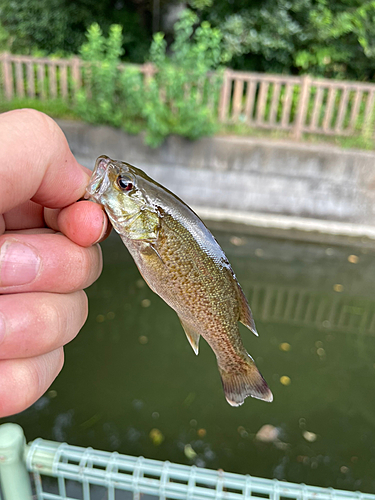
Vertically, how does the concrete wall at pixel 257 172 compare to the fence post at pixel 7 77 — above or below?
below

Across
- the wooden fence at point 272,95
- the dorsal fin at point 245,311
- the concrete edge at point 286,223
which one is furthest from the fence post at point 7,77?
the dorsal fin at point 245,311

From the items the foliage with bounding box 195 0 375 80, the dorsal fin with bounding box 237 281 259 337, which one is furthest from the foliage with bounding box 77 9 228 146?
the dorsal fin with bounding box 237 281 259 337

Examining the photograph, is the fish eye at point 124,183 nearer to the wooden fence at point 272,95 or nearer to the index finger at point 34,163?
the index finger at point 34,163

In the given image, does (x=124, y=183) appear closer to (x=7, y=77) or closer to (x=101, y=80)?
(x=101, y=80)

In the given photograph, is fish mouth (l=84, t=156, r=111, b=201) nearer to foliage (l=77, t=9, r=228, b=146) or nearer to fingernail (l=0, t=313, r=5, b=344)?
fingernail (l=0, t=313, r=5, b=344)

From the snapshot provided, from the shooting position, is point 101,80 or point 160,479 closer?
point 160,479

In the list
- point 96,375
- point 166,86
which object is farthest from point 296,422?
point 166,86

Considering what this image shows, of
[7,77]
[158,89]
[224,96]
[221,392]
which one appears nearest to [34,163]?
[221,392]
